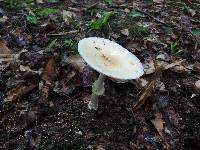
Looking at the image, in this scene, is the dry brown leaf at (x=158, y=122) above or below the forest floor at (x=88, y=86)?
below

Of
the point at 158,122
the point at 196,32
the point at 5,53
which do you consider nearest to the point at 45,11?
the point at 5,53

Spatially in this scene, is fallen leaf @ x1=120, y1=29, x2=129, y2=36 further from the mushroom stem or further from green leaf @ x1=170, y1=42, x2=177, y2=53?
the mushroom stem

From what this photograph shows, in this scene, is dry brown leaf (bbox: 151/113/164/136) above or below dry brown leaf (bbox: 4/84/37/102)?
below

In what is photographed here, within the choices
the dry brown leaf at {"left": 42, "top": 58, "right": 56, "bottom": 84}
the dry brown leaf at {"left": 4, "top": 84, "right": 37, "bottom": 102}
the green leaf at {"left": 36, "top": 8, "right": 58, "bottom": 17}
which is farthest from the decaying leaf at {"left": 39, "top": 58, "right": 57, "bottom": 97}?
the green leaf at {"left": 36, "top": 8, "right": 58, "bottom": 17}

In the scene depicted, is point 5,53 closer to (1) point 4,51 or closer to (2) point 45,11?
(1) point 4,51

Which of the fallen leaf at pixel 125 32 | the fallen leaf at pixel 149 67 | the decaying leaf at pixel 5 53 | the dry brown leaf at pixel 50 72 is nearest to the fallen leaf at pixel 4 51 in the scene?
the decaying leaf at pixel 5 53

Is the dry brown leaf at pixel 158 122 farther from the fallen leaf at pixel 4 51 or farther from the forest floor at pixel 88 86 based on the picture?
the fallen leaf at pixel 4 51
